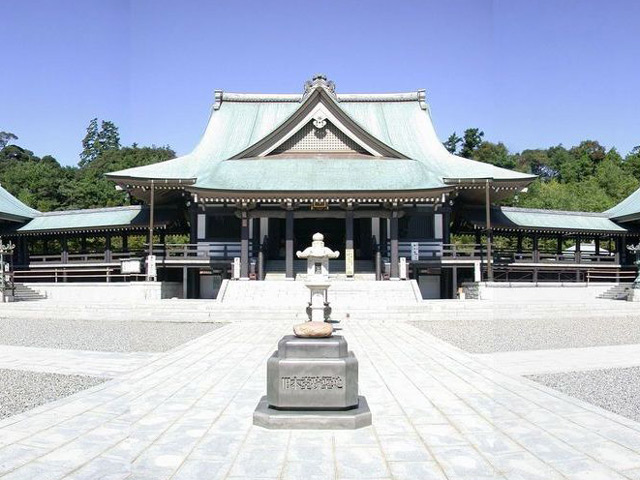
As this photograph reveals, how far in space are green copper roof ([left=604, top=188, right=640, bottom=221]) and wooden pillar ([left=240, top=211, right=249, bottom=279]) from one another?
69.9 ft

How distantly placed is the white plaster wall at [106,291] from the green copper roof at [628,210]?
25.3m

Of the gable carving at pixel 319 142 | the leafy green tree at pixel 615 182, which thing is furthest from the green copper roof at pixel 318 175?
the leafy green tree at pixel 615 182

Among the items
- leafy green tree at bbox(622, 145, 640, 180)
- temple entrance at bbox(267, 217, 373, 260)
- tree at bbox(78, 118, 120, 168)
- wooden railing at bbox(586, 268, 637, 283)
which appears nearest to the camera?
temple entrance at bbox(267, 217, 373, 260)

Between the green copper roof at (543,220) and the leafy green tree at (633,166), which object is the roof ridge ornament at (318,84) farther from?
the leafy green tree at (633,166)

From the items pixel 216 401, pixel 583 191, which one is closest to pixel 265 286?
pixel 216 401

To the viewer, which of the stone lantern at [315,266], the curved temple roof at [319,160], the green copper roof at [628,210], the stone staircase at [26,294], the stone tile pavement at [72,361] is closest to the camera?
the stone tile pavement at [72,361]

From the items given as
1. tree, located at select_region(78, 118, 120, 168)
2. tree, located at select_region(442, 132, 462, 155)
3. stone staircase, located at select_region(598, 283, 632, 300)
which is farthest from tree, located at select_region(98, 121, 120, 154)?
stone staircase, located at select_region(598, 283, 632, 300)

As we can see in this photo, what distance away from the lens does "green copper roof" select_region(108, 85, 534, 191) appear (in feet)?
87.5

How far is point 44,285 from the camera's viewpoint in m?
29.1

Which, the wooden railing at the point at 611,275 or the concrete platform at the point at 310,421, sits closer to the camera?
the concrete platform at the point at 310,421

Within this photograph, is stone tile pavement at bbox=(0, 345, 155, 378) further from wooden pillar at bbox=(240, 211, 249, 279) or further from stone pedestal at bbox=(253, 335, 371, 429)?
wooden pillar at bbox=(240, 211, 249, 279)

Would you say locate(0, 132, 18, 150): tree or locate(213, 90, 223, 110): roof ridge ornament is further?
locate(0, 132, 18, 150): tree

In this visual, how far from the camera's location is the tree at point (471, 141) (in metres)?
73.2

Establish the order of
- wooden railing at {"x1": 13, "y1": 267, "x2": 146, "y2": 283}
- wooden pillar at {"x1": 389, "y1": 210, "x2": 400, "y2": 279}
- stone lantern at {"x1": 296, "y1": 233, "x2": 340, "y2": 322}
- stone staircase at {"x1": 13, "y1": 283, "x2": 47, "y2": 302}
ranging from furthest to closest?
1. wooden railing at {"x1": 13, "y1": 267, "x2": 146, "y2": 283}
2. stone staircase at {"x1": 13, "y1": 283, "x2": 47, "y2": 302}
3. wooden pillar at {"x1": 389, "y1": 210, "x2": 400, "y2": 279}
4. stone lantern at {"x1": 296, "y1": 233, "x2": 340, "y2": 322}
